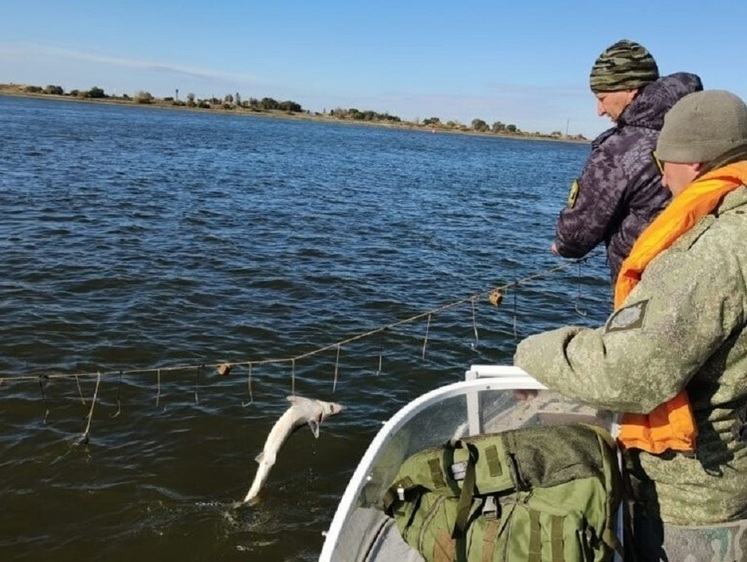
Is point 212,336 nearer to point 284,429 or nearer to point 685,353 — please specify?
point 284,429

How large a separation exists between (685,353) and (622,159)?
2060mm

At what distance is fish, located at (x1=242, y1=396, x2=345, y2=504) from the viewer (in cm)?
667

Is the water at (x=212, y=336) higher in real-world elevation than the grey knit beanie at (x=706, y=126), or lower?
lower

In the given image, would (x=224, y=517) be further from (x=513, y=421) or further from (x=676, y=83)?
(x=676, y=83)

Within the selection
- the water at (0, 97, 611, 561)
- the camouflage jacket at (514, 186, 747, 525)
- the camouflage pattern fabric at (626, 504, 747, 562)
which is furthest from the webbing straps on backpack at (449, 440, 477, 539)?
the water at (0, 97, 611, 561)

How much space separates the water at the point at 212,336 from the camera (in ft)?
21.5

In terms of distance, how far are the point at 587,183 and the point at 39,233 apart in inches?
603

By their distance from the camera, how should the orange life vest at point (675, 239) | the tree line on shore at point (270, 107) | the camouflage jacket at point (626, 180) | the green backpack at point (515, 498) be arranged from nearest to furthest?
the orange life vest at point (675, 239)
the green backpack at point (515, 498)
the camouflage jacket at point (626, 180)
the tree line on shore at point (270, 107)

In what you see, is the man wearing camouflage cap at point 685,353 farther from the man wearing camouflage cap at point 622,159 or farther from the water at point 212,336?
the water at point 212,336

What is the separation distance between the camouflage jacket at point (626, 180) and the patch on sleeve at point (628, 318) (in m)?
1.83

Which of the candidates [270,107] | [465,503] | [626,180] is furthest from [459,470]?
[270,107]

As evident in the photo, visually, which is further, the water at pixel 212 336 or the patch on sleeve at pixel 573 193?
the water at pixel 212 336

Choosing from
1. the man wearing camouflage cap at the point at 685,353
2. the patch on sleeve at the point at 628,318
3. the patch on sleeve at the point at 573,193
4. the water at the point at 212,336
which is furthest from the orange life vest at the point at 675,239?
the water at the point at 212,336

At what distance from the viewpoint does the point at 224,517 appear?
6492mm
